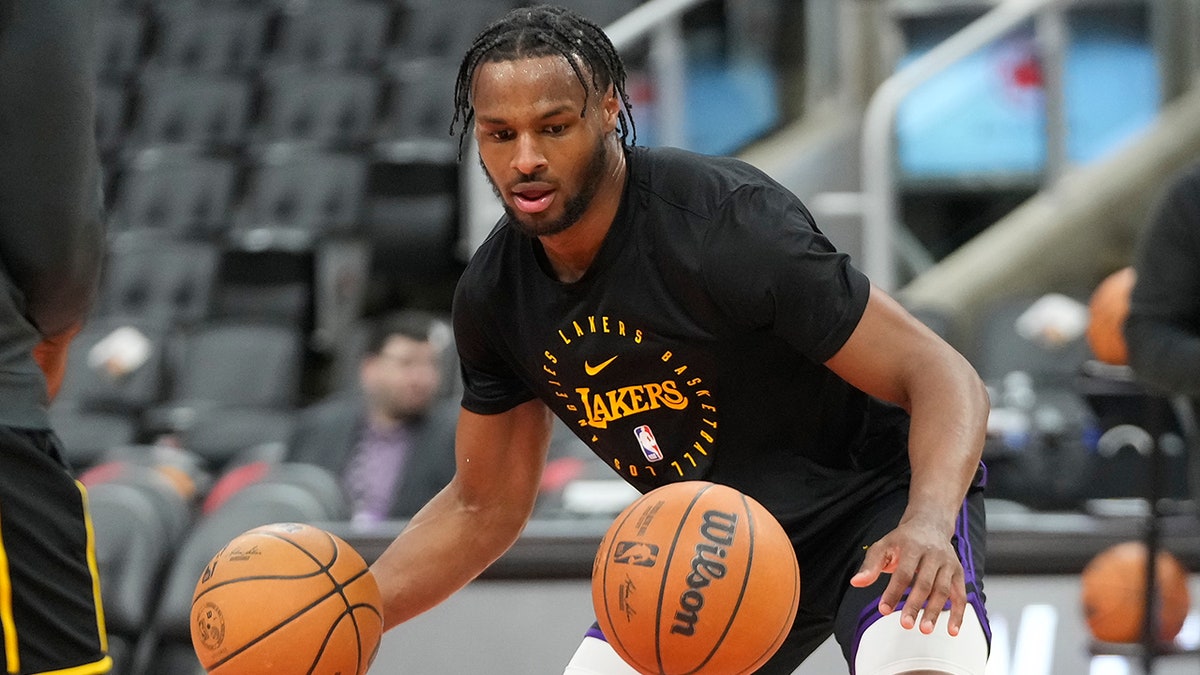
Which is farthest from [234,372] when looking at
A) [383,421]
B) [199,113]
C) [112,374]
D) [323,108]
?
[199,113]

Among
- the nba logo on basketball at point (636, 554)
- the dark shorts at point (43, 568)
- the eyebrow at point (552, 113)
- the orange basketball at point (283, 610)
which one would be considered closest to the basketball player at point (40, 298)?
the dark shorts at point (43, 568)

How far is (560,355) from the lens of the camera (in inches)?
118

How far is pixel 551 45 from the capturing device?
2.88 metres

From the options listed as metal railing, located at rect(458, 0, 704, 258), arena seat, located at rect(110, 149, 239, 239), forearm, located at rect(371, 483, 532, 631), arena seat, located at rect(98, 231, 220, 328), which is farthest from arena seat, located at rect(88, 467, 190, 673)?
arena seat, located at rect(110, 149, 239, 239)

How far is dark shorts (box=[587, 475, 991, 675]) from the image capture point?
2.86 m

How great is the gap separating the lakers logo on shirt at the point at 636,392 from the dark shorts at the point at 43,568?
959 mm

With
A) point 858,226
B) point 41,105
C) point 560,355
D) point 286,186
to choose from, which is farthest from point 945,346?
point 286,186

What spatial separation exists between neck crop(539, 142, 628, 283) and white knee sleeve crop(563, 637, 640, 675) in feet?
2.53

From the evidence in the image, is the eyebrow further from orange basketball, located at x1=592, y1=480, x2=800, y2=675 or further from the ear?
orange basketball, located at x1=592, y1=480, x2=800, y2=675

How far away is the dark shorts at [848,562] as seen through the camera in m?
2.86

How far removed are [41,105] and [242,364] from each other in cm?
635

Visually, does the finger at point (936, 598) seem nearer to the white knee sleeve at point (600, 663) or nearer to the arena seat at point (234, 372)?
the white knee sleeve at point (600, 663)

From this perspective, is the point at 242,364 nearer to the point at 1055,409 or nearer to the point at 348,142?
the point at 348,142

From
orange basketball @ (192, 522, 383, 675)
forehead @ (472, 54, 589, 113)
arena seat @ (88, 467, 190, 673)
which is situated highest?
forehead @ (472, 54, 589, 113)
